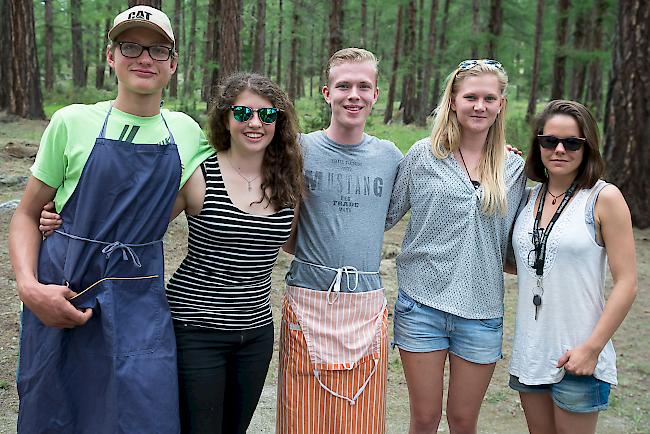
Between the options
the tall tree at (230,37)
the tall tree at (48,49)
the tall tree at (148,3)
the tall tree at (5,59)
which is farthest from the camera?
the tall tree at (48,49)

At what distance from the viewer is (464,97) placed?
113 inches

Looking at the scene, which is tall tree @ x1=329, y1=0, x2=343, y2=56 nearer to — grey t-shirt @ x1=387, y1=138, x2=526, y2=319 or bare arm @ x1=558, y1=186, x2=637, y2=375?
grey t-shirt @ x1=387, y1=138, x2=526, y2=319

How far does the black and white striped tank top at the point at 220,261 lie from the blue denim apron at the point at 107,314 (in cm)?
16

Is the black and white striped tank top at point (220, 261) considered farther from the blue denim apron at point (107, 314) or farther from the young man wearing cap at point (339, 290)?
the young man wearing cap at point (339, 290)

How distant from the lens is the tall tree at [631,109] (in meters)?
8.07

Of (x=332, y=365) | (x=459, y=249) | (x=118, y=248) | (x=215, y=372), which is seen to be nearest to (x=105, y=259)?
(x=118, y=248)

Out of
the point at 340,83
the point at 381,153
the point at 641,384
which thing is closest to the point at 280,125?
the point at 340,83

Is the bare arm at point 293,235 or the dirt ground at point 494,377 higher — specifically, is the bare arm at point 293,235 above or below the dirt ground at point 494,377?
above

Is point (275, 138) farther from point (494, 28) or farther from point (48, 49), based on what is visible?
point (48, 49)

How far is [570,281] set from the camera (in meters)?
2.55

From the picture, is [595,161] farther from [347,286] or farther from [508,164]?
[347,286]

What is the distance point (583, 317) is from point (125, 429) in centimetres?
180

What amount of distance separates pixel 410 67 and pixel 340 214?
23.7 m

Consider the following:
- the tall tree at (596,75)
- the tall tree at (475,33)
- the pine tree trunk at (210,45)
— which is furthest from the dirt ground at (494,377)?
the tall tree at (596,75)
